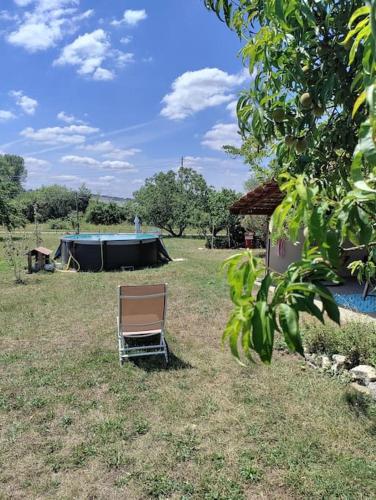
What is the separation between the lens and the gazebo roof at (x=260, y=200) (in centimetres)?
912

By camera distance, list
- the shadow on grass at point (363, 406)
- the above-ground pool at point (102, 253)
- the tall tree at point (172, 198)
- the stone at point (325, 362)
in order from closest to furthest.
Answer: the shadow on grass at point (363, 406) < the stone at point (325, 362) < the above-ground pool at point (102, 253) < the tall tree at point (172, 198)

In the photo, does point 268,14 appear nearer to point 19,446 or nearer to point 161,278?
point 19,446

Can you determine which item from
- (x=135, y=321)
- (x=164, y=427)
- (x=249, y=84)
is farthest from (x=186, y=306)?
(x=249, y=84)

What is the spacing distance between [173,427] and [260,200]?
24.9ft

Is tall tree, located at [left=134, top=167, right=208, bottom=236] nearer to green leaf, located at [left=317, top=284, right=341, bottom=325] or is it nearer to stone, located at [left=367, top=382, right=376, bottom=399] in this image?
stone, located at [left=367, top=382, right=376, bottom=399]

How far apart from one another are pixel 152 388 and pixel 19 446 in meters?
1.56

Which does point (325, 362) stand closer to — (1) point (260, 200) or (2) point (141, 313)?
(2) point (141, 313)

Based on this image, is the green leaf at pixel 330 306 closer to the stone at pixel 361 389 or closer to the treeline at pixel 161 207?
the stone at pixel 361 389

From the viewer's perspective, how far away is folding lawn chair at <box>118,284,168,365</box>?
5367 millimetres

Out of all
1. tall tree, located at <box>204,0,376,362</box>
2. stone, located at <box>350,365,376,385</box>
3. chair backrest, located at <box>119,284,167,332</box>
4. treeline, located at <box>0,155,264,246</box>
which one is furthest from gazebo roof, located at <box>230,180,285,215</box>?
treeline, located at <box>0,155,264,246</box>

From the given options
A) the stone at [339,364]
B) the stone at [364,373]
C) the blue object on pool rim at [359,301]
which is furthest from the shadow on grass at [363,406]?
the blue object on pool rim at [359,301]

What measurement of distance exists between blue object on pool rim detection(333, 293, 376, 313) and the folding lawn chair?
443 cm

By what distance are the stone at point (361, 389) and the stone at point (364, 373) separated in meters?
0.07

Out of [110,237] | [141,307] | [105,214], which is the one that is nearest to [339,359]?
[141,307]
